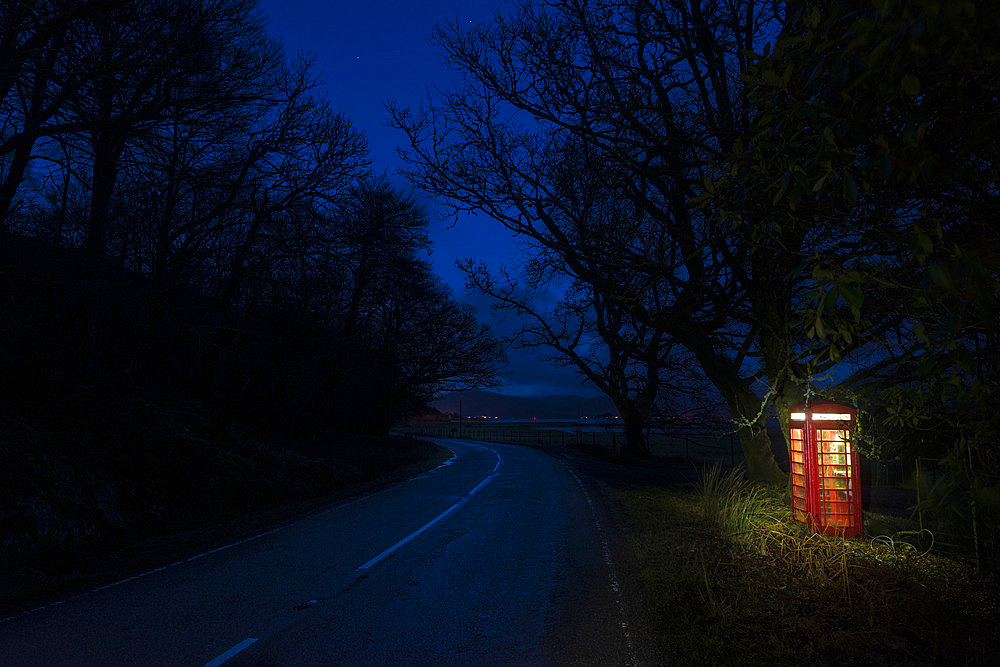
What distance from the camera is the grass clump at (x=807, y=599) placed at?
16.6 ft

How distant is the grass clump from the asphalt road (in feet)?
2.09

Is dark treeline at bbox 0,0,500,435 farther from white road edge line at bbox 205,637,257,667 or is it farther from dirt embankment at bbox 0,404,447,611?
white road edge line at bbox 205,637,257,667

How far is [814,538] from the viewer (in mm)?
8094

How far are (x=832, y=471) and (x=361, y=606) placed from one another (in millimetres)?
7122

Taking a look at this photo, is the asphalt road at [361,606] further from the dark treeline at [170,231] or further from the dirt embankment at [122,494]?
the dark treeline at [170,231]

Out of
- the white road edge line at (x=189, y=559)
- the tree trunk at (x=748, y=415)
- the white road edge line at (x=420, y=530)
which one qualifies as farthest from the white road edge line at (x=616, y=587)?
the white road edge line at (x=189, y=559)

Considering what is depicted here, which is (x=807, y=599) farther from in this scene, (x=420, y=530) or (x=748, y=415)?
(x=748, y=415)

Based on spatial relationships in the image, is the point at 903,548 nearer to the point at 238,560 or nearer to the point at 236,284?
the point at 238,560

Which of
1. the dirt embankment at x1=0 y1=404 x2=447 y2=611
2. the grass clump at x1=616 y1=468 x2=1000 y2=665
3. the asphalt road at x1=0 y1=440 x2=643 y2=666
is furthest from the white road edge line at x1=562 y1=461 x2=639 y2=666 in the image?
the dirt embankment at x1=0 y1=404 x2=447 y2=611

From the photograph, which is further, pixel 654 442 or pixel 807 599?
pixel 654 442

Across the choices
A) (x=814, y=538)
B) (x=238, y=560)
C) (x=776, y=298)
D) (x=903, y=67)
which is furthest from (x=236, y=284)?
(x=903, y=67)

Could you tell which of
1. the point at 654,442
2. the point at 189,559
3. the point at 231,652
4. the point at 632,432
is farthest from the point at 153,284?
the point at 654,442

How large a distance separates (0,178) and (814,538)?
16.3 meters

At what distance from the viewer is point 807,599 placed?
6.34 meters
